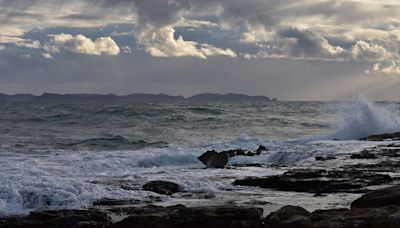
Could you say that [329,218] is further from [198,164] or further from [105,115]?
[105,115]

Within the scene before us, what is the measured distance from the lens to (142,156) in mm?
22938

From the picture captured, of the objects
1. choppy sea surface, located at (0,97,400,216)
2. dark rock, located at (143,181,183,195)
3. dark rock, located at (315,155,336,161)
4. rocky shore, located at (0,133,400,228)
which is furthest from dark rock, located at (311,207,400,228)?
dark rock, located at (315,155,336,161)

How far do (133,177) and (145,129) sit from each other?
83.7 ft

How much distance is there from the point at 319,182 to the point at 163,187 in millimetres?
3595

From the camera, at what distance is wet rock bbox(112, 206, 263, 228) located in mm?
8797

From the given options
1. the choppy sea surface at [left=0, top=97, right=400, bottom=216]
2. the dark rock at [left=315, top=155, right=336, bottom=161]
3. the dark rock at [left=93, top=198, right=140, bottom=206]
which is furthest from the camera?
the dark rock at [left=315, top=155, right=336, bottom=161]

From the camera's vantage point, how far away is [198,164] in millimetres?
20109

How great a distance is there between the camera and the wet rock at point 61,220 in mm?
9117

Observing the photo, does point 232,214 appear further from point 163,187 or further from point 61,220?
point 163,187

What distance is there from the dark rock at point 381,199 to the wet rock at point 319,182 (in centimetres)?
296

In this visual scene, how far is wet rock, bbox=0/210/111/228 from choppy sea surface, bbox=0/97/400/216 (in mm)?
1287

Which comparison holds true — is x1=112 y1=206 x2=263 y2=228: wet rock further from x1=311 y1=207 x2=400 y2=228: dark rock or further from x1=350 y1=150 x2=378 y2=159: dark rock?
x1=350 y1=150 x2=378 y2=159: dark rock

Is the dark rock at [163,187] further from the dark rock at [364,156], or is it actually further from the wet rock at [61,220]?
the dark rock at [364,156]

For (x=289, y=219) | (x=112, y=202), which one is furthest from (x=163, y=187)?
(x=289, y=219)
